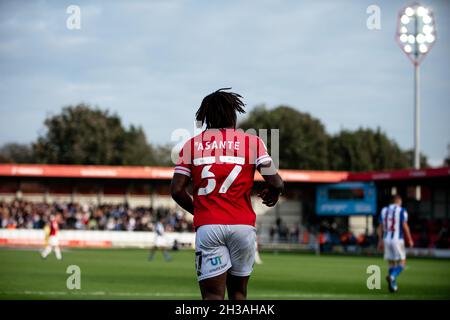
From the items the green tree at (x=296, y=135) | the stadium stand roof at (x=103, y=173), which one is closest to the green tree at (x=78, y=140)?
the green tree at (x=296, y=135)

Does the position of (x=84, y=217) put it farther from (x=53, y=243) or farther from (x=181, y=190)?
(x=181, y=190)

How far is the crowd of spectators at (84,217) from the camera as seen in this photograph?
2015 inches

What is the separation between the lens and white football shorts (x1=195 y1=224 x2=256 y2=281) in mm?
6652

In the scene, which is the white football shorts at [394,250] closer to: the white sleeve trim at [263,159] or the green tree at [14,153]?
the white sleeve trim at [263,159]

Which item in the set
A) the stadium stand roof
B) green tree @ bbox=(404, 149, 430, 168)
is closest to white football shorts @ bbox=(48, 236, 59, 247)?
the stadium stand roof

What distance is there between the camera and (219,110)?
688 centimetres

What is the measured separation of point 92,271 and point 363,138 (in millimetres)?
79226

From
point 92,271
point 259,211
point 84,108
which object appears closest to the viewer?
point 92,271

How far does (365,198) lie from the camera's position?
5647cm

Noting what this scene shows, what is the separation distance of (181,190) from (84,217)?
4748cm

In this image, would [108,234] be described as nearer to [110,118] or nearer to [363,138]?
[110,118]

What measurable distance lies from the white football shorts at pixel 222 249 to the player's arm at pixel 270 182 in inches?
17.7

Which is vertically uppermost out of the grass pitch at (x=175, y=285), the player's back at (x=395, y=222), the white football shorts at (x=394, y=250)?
the player's back at (x=395, y=222)

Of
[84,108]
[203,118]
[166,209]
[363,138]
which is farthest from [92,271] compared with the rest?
[363,138]
